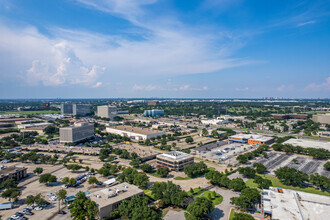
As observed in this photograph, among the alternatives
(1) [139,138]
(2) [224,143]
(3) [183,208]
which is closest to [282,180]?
(3) [183,208]

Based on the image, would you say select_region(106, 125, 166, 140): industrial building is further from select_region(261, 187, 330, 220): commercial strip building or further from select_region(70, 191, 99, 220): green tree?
select_region(261, 187, 330, 220): commercial strip building

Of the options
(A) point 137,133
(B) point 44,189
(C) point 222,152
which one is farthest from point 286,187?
(A) point 137,133

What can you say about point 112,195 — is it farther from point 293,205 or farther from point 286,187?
point 286,187

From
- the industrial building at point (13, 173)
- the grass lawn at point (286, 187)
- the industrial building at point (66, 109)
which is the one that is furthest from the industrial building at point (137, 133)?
the industrial building at point (66, 109)

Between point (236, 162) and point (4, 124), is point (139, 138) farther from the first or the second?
point (4, 124)

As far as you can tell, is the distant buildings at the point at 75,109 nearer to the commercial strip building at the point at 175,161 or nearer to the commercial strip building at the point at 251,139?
the commercial strip building at the point at 251,139
